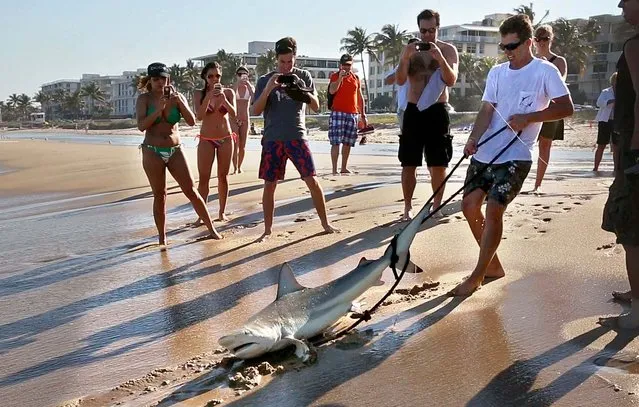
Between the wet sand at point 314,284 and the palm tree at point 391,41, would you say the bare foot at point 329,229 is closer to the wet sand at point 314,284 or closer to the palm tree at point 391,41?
the wet sand at point 314,284

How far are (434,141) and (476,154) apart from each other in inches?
82.5

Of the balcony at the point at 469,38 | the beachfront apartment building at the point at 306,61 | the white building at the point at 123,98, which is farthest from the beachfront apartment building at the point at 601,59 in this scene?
the white building at the point at 123,98

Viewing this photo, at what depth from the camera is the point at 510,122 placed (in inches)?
165

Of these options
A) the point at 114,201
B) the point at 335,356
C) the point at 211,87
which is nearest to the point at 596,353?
the point at 335,356

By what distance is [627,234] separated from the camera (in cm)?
357

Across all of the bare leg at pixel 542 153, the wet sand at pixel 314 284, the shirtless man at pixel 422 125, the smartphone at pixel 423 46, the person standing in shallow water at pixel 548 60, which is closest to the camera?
the wet sand at pixel 314 284

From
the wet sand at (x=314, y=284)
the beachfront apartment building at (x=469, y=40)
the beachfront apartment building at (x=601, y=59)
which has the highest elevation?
the beachfront apartment building at (x=469, y=40)

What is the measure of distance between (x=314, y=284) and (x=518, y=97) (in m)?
1.95

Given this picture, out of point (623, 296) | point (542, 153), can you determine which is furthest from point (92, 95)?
point (623, 296)

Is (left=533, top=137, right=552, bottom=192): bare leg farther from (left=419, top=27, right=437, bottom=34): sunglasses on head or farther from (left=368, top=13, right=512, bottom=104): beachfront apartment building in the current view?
(left=368, top=13, right=512, bottom=104): beachfront apartment building

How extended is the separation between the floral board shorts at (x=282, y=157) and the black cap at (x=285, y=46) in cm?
85

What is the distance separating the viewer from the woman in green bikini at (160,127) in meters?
6.10

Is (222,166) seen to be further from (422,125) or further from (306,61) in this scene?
(306,61)

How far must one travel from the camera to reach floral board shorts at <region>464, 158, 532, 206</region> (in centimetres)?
424
